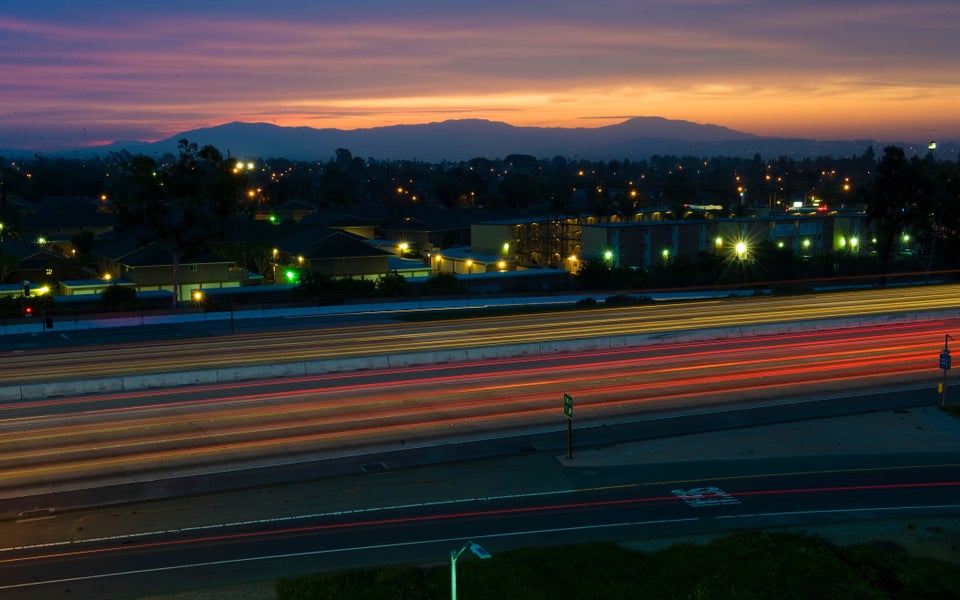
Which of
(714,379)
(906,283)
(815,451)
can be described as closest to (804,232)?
(906,283)

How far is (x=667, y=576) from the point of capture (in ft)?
44.3

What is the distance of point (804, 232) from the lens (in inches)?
2731

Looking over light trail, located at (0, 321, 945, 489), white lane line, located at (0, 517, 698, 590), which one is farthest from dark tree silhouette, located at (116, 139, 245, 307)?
white lane line, located at (0, 517, 698, 590)

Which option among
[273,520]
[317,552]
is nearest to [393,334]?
[273,520]

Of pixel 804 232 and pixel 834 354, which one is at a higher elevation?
pixel 804 232

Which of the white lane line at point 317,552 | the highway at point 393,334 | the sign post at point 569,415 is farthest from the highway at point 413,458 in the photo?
the sign post at point 569,415

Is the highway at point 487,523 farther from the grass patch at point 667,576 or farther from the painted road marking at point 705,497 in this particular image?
the grass patch at point 667,576

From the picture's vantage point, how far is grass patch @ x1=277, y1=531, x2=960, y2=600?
514 inches

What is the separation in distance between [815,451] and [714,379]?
24.4ft

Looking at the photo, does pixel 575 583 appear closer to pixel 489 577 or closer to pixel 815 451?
pixel 489 577

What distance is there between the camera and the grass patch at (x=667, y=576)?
1306cm

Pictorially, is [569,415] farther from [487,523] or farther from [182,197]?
[182,197]

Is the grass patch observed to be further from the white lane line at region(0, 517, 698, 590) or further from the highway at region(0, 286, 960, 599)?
the white lane line at region(0, 517, 698, 590)

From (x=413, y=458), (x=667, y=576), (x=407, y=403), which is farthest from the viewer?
(x=407, y=403)
